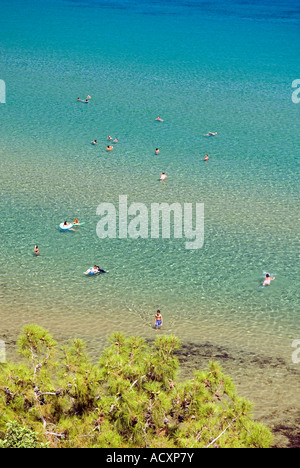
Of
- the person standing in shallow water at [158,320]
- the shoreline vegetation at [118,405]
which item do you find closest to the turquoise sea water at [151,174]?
the person standing in shallow water at [158,320]

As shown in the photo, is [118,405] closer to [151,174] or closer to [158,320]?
[158,320]

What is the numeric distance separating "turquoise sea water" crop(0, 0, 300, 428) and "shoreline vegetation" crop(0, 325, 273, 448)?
7394 mm

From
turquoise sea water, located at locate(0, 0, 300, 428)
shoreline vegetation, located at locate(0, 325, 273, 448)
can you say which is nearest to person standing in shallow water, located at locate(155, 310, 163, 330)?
turquoise sea water, located at locate(0, 0, 300, 428)

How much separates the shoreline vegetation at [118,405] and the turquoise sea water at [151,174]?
739cm

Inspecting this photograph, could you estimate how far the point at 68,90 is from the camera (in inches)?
2104

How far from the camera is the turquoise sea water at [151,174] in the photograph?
2612 centimetres

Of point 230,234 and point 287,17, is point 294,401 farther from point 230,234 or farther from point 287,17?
point 287,17

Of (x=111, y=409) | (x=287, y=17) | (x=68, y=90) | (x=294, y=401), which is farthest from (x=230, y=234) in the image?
(x=287, y=17)

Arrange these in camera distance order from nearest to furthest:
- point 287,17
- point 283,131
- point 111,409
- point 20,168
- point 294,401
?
point 111,409, point 294,401, point 20,168, point 283,131, point 287,17

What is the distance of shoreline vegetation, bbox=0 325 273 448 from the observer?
1458 centimetres

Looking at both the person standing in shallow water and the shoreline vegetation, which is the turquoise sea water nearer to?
the person standing in shallow water

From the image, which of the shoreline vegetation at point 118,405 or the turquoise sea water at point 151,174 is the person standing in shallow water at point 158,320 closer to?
the turquoise sea water at point 151,174
